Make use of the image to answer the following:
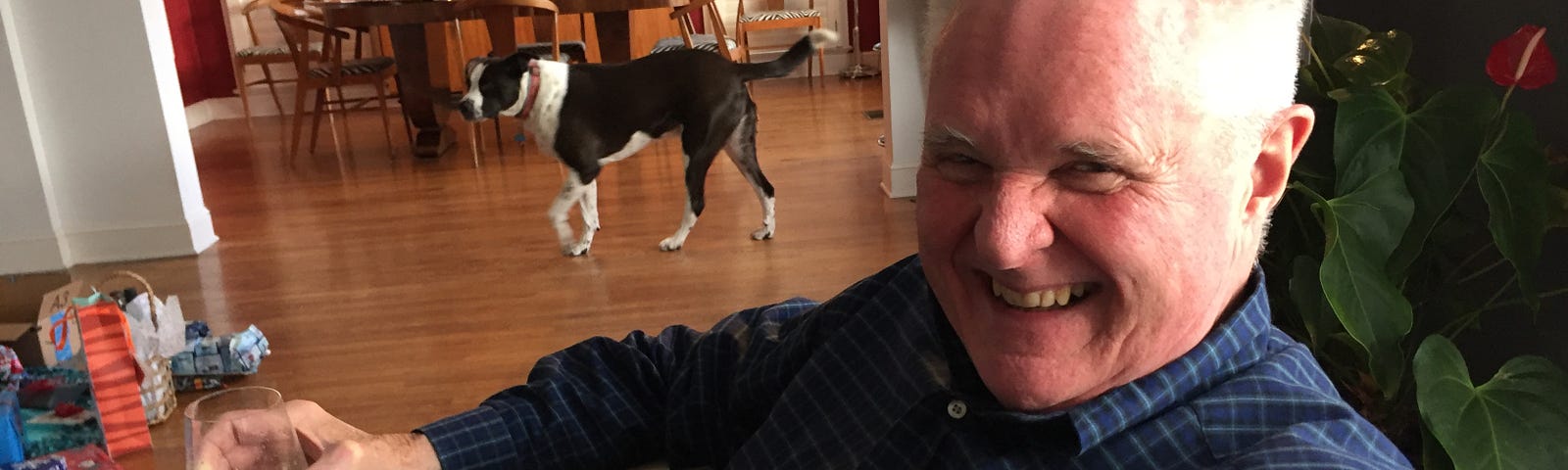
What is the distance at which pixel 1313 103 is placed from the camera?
206cm

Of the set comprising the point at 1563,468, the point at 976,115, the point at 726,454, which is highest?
the point at 976,115

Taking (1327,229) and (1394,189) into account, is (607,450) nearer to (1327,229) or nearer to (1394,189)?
(1327,229)

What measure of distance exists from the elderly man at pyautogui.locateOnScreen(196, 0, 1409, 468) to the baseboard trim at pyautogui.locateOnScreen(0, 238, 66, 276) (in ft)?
11.6

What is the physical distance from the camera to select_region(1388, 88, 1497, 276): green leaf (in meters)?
1.77

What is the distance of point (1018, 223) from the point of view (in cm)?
87

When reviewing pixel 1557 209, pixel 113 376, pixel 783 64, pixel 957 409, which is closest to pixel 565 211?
pixel 783 64

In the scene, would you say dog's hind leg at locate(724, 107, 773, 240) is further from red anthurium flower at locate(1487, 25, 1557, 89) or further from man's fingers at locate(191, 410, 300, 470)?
man's fingers at locate(191, 410, 300, 470)

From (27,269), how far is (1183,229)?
13.9ft

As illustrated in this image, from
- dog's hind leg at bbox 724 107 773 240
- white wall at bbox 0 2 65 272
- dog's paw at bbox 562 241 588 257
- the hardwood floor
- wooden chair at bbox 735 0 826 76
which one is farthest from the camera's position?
wooden chair at bbox 735 0 826 76

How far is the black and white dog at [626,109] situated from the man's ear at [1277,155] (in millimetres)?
3135

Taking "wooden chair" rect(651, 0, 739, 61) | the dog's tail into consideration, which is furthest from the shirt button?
"wooden chair" rect(651, 0, 739, 61)

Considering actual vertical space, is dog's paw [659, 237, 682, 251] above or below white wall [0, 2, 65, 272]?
below

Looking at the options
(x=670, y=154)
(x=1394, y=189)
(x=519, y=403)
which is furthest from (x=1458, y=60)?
(x=670, y=154)

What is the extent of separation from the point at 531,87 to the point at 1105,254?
3.37 m
